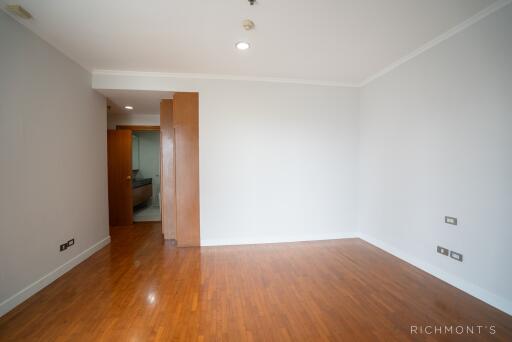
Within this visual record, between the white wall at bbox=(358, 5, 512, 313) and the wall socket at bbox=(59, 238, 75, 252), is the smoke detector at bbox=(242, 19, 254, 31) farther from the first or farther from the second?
the wall socket at bbox=(59, 238, 75, 252)

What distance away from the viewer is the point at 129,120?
16.4 feet

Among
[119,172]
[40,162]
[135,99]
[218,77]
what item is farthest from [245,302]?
[119,172]

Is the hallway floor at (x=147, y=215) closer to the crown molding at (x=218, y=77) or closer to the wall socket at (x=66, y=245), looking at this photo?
the wall socket at (x=66, y=245)

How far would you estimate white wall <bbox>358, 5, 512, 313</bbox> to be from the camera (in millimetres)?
1992

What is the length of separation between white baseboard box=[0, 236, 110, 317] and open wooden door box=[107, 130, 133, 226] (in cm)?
160

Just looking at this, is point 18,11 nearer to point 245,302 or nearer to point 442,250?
point 245,302

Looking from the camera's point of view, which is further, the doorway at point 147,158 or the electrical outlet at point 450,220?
the doorway at point 147,158

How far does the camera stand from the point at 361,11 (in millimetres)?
2033

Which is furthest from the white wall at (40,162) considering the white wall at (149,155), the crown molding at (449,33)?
the white wall at (149,155)

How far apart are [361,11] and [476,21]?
1.19 m

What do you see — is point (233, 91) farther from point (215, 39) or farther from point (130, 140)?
point (130, 140)

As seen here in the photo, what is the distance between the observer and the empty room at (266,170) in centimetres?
194

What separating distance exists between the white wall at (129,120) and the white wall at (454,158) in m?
4.73

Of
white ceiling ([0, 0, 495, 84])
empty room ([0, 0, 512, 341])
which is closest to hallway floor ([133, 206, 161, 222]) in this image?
empty room ([0, 0, 512, 341])
